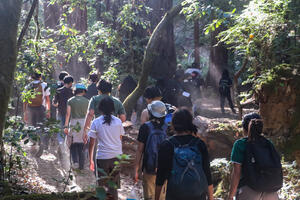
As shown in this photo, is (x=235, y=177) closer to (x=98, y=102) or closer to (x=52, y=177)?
(x=98, y=102)

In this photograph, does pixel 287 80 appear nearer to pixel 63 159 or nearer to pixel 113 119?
pixel 113 119

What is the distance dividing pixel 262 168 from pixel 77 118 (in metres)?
4.82

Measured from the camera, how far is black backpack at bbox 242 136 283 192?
13.0 ft

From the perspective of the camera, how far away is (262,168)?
398 centimetres

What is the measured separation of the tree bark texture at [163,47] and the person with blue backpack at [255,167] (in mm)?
10462

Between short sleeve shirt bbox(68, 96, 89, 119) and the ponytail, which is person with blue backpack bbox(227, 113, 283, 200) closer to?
the ponytail

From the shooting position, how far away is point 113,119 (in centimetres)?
563

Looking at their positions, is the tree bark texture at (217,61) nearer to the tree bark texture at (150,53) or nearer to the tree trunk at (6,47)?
the tree bark texture at (150,53)

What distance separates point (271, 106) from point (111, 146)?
3791mm

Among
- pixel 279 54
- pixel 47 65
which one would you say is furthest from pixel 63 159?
pixel 279 54

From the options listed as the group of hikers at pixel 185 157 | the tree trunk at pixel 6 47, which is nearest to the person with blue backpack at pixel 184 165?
the group of hikers at pixel 185 157

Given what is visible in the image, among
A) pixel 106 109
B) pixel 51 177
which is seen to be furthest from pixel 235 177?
pixel 51 177

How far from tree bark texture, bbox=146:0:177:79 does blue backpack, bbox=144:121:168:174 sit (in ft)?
31.2

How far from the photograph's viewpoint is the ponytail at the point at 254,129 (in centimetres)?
417
